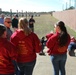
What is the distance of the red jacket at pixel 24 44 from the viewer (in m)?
6.48

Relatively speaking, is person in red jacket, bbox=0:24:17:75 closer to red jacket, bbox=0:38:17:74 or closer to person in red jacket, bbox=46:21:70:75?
red jacket, bbox=0:38:17:74

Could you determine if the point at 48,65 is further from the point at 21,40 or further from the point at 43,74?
the point at 21,40

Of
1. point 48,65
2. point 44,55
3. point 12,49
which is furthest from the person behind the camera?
point 44,55

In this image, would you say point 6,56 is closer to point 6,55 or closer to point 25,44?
point 6,55

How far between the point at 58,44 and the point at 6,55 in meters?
2.12

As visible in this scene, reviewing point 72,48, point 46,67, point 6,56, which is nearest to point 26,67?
point 6,56

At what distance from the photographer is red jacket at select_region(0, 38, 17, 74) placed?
5578 millimetres

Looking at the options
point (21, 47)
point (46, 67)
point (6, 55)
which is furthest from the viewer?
point (46, 67)

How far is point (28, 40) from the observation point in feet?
21.4

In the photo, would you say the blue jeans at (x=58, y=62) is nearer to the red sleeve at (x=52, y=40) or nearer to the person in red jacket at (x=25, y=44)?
the red sleeve at (x=52, y=40)

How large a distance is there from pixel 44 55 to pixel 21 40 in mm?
8635

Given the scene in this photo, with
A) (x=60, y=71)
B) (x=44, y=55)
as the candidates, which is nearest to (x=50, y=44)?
(x=60, y=71)

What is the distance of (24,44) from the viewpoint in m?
6.51

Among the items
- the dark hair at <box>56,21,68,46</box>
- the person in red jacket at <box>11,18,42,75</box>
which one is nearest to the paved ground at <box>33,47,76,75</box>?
the dark hair at <box>56,21,68,46</box>
